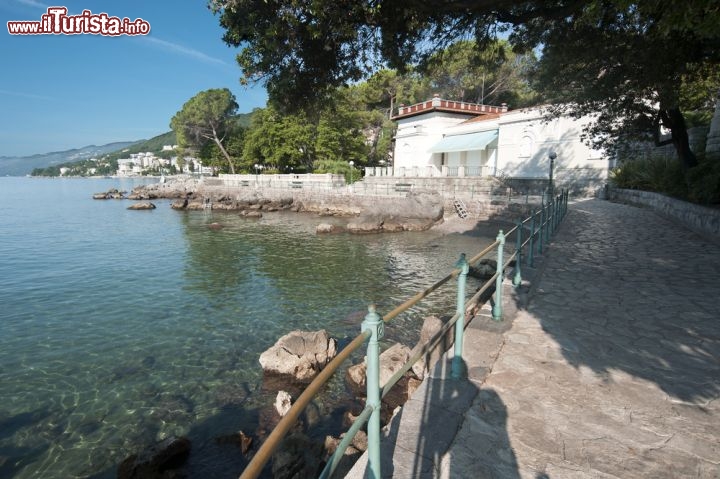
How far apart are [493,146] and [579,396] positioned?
30.9 metres

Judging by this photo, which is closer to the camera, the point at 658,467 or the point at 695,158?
the point at 658,467

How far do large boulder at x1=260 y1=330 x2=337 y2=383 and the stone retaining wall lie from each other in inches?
381

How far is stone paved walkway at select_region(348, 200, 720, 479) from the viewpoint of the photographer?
2500 millimetres

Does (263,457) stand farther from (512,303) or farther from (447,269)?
(447,269)

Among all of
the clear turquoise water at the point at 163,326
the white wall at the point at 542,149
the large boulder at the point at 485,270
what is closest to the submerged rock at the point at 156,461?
the clear turquoise water at the point at 163,326

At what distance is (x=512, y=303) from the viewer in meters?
5.43

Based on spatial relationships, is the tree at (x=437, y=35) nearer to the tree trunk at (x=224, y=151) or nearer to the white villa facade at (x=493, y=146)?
the white villa facade at (x=493, y=146)

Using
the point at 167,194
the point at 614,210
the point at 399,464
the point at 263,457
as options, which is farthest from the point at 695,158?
the point at 167,194

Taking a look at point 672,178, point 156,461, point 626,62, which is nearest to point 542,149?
point 672,178

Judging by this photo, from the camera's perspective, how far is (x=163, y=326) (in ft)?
30.5

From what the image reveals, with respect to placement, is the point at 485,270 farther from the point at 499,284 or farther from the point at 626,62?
the point at 499,284

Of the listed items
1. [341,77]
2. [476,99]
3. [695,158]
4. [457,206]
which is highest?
[476,99]

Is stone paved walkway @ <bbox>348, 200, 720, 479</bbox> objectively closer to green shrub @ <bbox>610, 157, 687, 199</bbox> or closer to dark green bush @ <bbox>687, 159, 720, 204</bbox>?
dark green bush @ <bbox>687, 159, 720, 204</bbox>

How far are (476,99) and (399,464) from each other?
46710mm
